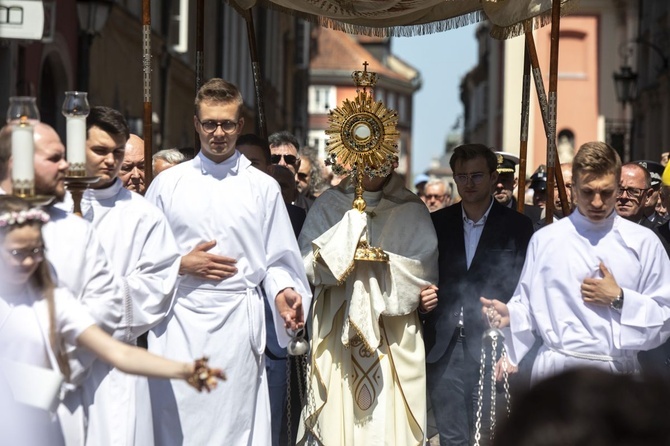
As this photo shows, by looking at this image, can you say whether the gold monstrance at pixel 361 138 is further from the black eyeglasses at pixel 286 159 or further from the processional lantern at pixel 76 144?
the black eyeglasses at pixel 286 159

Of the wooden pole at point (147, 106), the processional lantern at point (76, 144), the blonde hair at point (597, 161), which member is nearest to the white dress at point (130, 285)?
the processional lantern at point (76, 144)

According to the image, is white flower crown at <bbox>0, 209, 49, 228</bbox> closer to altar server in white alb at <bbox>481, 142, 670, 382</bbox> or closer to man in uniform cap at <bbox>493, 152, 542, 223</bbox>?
altar server in white alb at <bbox>481, 142, 670, 382</bbox>

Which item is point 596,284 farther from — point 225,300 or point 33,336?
point 33,336

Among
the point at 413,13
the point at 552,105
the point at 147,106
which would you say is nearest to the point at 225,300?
the point at 147,106

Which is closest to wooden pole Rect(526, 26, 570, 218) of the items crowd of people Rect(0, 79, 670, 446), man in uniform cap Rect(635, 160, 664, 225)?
crowd of people Rect(0, 79, 670, 446)

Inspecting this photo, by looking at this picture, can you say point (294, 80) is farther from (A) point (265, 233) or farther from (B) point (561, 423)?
(B) point (561, 423)

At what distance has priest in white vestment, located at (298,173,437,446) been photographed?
668 cm

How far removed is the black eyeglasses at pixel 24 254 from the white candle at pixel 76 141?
26.0 inches

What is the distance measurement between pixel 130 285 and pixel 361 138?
188 centimetres

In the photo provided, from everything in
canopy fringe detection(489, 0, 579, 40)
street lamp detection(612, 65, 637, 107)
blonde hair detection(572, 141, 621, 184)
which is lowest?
blonde hair detection(572, 141, 621, 184)

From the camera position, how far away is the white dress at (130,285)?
5008mm

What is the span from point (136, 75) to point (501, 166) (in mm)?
10825

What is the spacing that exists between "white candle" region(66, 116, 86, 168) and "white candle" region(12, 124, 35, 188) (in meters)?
0.53

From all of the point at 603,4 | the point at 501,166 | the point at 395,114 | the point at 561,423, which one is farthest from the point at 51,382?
the point at 603,4
